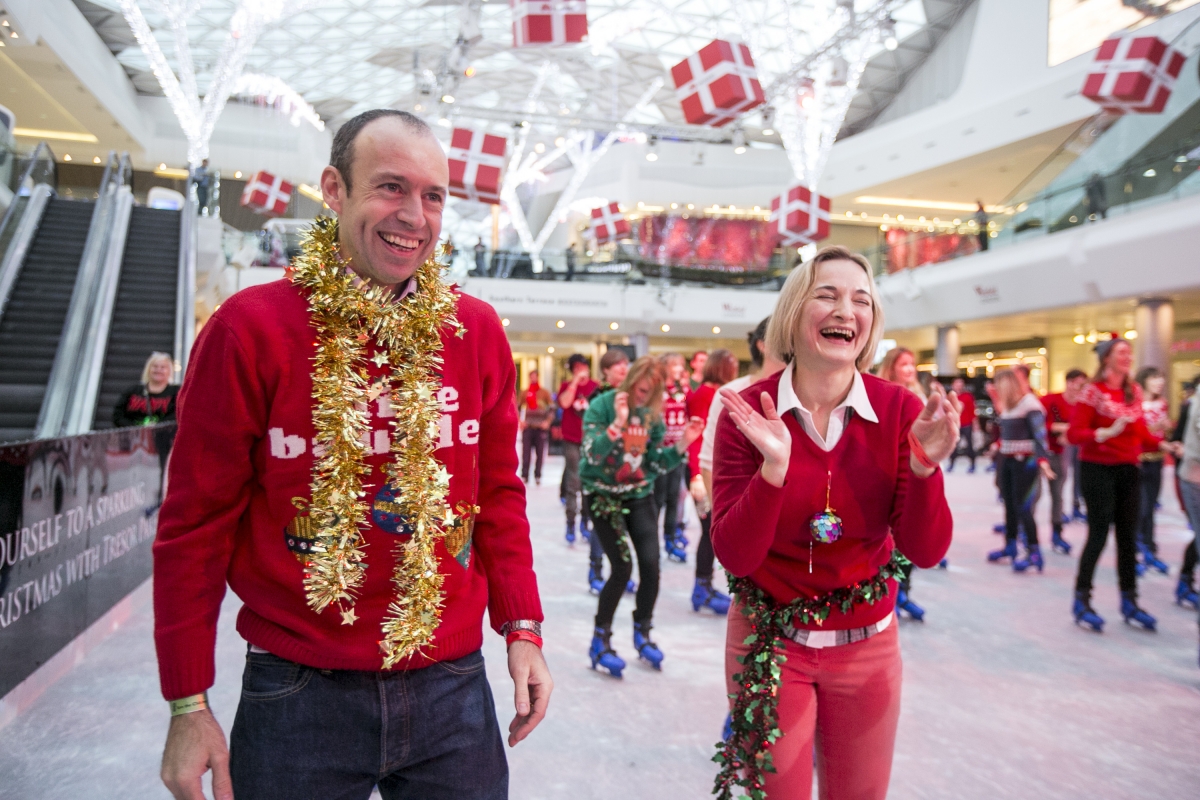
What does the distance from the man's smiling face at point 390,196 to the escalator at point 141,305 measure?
8741 millimetres

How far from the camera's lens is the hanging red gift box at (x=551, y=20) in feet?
25.0

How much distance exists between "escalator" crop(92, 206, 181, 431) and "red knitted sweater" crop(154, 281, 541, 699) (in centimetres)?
872

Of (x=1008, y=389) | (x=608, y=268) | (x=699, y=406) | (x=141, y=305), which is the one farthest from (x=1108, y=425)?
(x=608, y=268)

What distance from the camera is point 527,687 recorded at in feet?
4.59

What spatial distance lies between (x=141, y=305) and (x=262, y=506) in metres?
10.9

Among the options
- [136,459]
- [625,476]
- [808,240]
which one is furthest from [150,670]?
[808,240]

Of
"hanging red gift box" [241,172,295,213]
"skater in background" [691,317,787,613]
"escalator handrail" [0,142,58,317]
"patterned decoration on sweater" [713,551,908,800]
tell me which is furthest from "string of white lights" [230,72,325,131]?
"patterned decoration on sweater" [713,551,908,800]

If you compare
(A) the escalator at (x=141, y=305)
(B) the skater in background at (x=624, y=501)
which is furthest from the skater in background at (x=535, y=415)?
(B) the skater in background at (x=624, y=501)

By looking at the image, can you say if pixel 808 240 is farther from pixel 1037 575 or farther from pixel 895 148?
pixel 895 148

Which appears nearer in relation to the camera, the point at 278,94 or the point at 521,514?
the point at 521,514

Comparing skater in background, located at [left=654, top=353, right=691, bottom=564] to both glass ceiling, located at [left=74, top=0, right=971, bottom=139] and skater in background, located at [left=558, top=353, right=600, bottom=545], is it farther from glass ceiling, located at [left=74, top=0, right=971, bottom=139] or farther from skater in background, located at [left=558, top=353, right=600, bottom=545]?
glass ceiling, located at [left=74, top=0, right=971, bottom=139]

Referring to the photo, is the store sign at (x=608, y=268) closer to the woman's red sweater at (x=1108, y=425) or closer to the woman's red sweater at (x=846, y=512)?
the woman's red sweater at (x=1108, y=425)

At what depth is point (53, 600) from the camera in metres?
3.87

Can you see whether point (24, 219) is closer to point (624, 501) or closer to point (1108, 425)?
point (624, 501)
